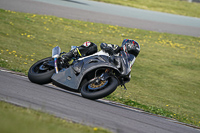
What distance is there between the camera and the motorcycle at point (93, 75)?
5527mm

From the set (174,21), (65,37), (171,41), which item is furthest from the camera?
(174,21)

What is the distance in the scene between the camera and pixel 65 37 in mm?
14094

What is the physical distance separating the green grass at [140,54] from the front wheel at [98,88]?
5.14 feet

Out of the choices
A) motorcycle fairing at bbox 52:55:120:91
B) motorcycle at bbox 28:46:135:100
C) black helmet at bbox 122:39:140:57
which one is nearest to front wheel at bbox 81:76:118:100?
motorcycle at bbox 28:46:135:100

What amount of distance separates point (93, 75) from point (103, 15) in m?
13.8

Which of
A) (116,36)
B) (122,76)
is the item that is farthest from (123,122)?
(116,36)

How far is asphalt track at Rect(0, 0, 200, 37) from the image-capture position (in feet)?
57.8

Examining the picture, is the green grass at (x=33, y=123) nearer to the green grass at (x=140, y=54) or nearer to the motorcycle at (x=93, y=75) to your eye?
the motorcycle at (x=93, y=75)

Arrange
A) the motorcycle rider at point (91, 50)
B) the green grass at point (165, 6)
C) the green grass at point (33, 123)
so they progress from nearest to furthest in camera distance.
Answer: the green grass at point (33, 123) < the motorcycle rider at point (91, 50) < the green grass at point (165, 6)

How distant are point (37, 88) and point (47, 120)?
7.73 feet

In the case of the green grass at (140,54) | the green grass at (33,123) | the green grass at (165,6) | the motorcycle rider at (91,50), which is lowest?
the green grass at (140,54)

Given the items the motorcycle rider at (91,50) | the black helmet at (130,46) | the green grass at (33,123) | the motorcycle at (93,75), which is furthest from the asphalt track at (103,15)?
the green grass at (33,123)

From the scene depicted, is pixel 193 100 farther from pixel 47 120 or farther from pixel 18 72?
pixel 47 120

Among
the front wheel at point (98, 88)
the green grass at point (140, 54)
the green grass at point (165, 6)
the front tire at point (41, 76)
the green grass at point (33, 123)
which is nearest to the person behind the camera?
the green grass at point (33, 123)
